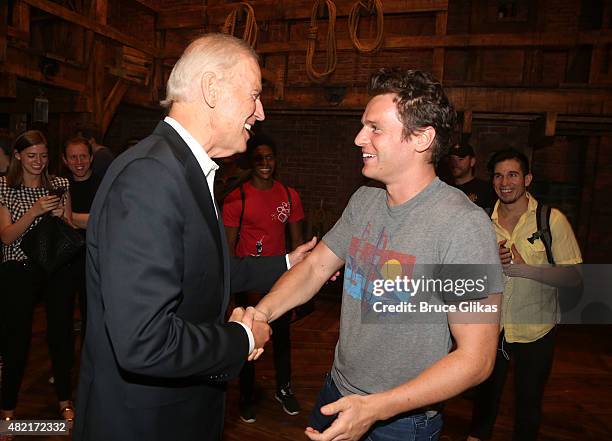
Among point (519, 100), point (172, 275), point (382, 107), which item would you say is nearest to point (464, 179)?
point (519, 100)

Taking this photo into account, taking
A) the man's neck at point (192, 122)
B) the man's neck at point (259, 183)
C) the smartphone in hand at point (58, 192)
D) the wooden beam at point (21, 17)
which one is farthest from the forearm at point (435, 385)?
the wooden beam at point (21, 17)

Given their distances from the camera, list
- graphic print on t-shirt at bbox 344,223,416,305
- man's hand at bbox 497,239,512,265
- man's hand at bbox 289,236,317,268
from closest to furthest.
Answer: graphic print on t-shirt at bbox 344,223,416,305, man's hand at bbox 289,236,317,268, man's hand at bbox 497,239,512,265

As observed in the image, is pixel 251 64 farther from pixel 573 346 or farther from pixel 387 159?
pixel 573 346

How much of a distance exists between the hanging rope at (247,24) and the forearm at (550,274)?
418cm

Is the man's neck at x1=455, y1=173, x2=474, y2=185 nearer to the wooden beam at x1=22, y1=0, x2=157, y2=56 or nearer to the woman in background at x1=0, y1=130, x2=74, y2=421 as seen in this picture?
the woman in background at x1=0, y1=130, x2=74, y2=421

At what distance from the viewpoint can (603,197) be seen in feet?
26.5

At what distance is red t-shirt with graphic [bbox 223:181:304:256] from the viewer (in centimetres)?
364

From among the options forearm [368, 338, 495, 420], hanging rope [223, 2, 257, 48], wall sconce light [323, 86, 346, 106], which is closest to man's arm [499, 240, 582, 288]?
forearm [368, 338, 495, 420]

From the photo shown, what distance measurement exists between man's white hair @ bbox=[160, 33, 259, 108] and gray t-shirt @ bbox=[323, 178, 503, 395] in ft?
2.49

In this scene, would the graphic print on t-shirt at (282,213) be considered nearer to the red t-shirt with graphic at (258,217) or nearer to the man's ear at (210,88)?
the red t-shirt with graphic at (258,217)

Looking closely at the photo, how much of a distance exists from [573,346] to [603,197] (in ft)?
11.5

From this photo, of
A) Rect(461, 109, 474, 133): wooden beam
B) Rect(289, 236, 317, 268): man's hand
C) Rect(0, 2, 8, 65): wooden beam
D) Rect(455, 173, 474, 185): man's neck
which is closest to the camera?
Rect(289, 236, 317, 268): man's hand

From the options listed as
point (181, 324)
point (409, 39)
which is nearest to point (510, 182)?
point (181, 324)

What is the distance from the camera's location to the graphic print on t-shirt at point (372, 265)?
160cm
